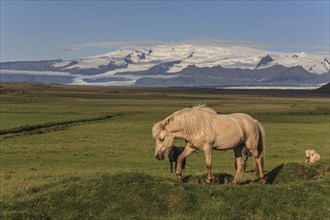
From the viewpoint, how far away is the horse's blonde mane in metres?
16.0

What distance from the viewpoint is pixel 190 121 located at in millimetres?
16078

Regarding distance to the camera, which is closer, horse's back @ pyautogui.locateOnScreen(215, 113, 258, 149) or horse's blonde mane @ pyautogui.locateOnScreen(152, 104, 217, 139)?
horse's blonde mane @ pyautogui.locateOnScreen(152, 104, 217, 139)

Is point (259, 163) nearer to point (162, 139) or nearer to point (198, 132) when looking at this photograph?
point (198, 132)

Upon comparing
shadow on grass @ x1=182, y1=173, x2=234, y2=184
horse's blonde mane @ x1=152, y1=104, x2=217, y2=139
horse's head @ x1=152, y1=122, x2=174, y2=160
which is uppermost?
horse's blonde mane @ x1=152, y1=104, x2=217, y2=139

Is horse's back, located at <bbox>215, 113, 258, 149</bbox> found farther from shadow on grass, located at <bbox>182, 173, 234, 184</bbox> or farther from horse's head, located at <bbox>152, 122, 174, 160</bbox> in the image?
shadow on grass, located at <bbox>182, 173, 234, 184</bbox>

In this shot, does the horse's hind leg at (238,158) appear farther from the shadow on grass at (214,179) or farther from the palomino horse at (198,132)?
the shadow on grass at (214,179)

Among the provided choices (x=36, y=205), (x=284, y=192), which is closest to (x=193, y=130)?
(x=284, y=192)

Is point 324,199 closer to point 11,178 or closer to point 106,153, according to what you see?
point 11,178

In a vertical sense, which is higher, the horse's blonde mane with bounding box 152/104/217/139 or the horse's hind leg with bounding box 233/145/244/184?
the horse's blonde mane with bounding box 152/104/217/139

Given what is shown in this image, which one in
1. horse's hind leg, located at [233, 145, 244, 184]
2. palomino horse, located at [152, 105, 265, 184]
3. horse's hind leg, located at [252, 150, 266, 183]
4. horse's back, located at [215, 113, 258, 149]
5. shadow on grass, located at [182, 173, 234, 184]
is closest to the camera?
palomino horse, located at [152, 105, 265, 184]

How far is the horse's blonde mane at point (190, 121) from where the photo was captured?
15966 millimetres

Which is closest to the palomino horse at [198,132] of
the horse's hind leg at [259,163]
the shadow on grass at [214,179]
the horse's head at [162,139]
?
the horse's head at [162,139]

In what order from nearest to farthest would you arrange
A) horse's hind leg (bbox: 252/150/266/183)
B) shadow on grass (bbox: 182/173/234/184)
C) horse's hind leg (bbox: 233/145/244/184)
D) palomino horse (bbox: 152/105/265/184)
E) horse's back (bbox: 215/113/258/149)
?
palomino horse (bbox: 152/105/265/184), horse's back (bbox: 215/113/258/149), horse's hind leg (bbox: 233/145/244/184), horse's hind leg (bbox: 252/150/266/183), shadow on grass (bbox: 182/173/234/184)

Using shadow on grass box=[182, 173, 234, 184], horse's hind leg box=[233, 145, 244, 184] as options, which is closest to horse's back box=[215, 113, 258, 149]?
horse's hind leg box=[233, 145, 244, 184]
